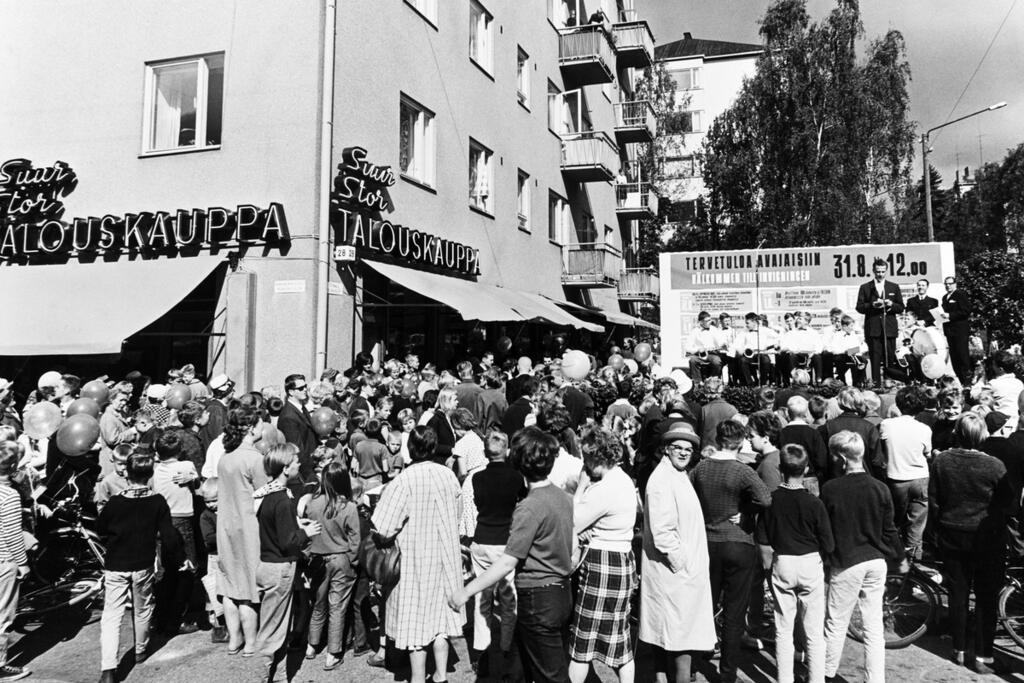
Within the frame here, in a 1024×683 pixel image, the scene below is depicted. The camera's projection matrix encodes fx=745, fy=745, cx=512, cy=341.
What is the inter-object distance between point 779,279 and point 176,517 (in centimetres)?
1429

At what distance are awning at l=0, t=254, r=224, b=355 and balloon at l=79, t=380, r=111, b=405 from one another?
979 mm

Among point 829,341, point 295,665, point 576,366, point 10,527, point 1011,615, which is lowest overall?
point 295,665

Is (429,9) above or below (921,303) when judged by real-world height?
above

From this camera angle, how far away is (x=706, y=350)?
1416cm

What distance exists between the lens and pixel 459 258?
15.7 meters

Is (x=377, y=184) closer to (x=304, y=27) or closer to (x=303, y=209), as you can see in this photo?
(x=303, y=209)

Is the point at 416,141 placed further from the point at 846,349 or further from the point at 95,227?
the point at 846,349

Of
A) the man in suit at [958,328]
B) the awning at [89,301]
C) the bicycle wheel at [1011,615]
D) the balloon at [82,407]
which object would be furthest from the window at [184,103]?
the man in suit at [958,328]

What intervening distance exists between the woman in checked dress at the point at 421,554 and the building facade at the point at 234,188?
7.56 meters

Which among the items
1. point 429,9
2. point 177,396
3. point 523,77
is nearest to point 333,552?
point 177,396

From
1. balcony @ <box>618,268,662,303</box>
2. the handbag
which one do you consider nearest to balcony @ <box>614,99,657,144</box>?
balcony @ <box>618,268,662,303</box>

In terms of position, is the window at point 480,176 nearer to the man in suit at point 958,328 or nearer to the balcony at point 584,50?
the balcony at point 584,50

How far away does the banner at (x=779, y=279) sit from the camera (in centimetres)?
1645

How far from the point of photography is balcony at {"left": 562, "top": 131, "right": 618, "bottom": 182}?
24.2 m
